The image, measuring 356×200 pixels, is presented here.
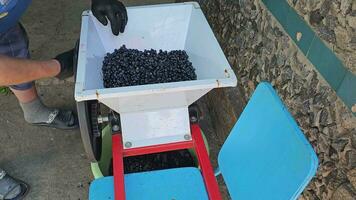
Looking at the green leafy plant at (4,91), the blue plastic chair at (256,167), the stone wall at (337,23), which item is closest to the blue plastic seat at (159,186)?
the blue plastic chair at (256,167)

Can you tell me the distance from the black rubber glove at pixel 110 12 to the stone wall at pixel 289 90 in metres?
0.59

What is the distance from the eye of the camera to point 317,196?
1.30 metres

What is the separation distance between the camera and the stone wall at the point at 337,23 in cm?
106

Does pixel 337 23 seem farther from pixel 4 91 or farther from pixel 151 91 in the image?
pixel 4 91

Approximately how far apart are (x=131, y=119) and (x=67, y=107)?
38.3 inches

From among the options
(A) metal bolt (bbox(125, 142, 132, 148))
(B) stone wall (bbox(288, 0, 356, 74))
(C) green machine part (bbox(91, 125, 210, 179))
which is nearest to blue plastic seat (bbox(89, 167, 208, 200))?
(A) metal bolt (bbox(125, 142, 132, 148))

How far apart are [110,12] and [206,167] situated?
2.44ft

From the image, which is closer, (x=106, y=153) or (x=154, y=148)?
(x=154, y=148)

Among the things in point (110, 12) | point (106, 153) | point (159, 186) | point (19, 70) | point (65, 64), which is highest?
point (110, 12)

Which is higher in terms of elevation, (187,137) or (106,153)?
(187,137)

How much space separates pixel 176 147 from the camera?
1.59m

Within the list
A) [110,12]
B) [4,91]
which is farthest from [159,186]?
[4,91]

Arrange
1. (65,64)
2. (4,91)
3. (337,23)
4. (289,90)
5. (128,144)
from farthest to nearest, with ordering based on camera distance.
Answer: (4,91), (65,64), (128,144), (289,90), (337,23)

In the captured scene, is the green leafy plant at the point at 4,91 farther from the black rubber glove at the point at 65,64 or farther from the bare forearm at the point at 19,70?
the bare forearm at the point at 19,70
